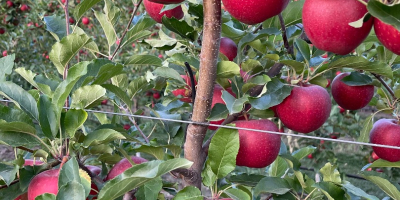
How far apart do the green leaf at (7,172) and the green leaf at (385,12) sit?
0.57m

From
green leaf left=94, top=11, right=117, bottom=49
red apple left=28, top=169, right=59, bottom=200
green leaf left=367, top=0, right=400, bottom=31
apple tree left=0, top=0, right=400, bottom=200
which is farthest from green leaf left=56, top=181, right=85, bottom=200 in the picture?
green leaf left=94, top=11, right=117, bottom=49

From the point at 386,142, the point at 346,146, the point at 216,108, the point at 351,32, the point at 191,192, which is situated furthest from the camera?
the point at 346,146

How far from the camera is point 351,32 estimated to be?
592 mm

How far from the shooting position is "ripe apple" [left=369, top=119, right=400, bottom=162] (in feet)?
3.17

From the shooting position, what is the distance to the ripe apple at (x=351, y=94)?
1.01 m

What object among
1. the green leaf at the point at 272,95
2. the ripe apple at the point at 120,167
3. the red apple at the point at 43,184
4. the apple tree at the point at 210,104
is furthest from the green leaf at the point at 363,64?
the red apple at the point at 43,184

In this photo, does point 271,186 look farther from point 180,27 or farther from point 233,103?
point 180,27

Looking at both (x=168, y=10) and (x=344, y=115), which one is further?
(x=344, y=115)

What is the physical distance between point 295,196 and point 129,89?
19.9 inches

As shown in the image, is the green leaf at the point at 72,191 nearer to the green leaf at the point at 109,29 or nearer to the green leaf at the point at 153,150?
the green leaf at the point at 153,150

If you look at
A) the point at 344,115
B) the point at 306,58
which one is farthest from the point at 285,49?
the point at 344,115

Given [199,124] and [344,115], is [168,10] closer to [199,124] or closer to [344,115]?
[199,124]

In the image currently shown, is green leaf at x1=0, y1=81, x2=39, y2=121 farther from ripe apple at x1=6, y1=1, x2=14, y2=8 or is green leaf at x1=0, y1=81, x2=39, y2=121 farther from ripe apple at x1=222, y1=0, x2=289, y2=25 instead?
ripe apple at x1=6, y1=1, x2=14, y2=8

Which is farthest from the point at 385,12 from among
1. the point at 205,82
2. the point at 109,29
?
the point at 109,29
